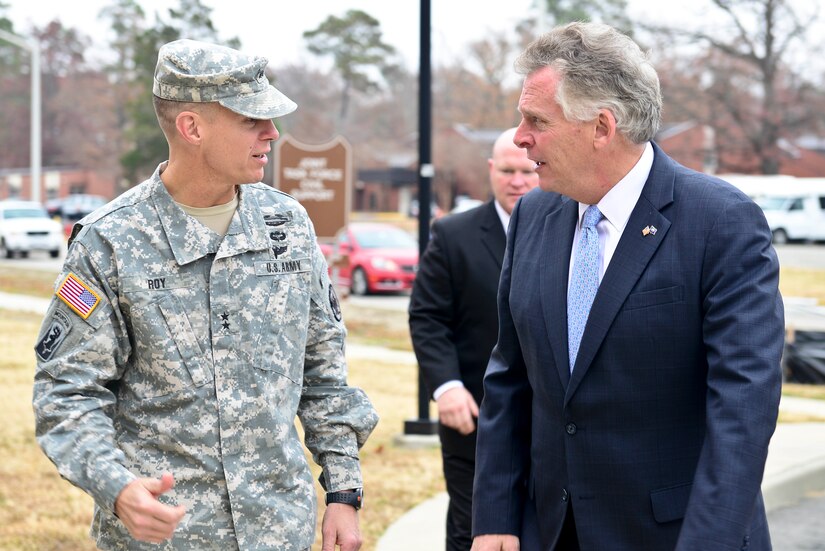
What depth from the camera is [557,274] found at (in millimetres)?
2725

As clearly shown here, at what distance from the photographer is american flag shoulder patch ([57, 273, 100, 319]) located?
257 cm

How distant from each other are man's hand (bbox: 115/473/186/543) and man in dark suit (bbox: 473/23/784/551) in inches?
35.7

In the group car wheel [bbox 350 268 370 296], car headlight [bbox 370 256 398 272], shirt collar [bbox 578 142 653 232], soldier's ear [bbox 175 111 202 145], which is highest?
soldier's ear [bbox 175 111 202 145]

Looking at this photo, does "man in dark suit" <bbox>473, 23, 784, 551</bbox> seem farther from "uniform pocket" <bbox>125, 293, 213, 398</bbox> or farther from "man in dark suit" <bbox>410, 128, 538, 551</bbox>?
"man in dark suit" <bbox>410, 128, 538, 551</bbox>

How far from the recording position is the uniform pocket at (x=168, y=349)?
103 inches

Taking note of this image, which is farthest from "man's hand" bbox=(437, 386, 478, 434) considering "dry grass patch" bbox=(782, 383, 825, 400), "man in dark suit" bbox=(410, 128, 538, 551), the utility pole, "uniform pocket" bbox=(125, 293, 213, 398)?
"dry grass patch" bbox=(782, 383, 825, 400)

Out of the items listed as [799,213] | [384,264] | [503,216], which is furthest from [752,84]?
[503,216]

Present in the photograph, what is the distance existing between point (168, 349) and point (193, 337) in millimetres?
64

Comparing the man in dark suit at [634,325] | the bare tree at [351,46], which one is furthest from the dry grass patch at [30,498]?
the bare tree at [351,46]

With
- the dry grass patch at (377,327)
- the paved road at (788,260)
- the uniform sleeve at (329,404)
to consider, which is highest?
the uniform sleeve at (329,404)

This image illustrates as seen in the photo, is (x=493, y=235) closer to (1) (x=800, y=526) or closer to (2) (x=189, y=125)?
(2) (x=189, y=125)

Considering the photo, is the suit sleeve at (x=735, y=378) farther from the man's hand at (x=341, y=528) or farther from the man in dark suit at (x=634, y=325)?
the man's hand at (x=341, y=528)

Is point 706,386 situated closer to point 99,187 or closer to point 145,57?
point 145,57

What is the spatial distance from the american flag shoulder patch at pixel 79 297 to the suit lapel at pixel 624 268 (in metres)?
1.11
